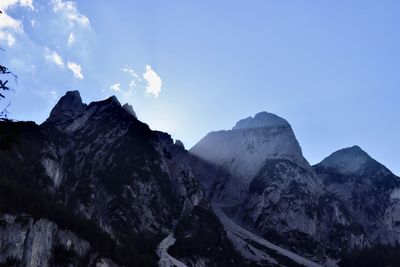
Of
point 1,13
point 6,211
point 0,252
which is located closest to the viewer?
point 1,13

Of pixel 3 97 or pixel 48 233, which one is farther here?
pixel 48 233

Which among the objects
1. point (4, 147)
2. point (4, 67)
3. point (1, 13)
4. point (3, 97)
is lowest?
point (4, 147)

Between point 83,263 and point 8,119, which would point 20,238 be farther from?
point 8,119

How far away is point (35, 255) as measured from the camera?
186 m

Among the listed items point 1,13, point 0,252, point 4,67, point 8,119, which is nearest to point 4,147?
point 8,119

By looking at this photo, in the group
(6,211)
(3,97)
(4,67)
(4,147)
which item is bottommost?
(4,147)

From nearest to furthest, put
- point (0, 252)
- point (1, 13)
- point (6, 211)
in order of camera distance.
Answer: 1. point (1, 13)
2. point (0, 252)
3. point (6, 211)

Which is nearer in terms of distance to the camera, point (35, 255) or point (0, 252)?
point (0, 252)

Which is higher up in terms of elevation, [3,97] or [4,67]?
[4,67]

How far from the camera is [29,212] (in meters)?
196

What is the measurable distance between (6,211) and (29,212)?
39.5ft

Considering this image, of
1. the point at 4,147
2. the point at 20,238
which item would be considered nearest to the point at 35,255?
the point at 20,238

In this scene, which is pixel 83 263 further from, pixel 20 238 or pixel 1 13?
pixel 1 13

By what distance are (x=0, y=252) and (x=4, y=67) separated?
16704cm
